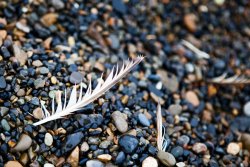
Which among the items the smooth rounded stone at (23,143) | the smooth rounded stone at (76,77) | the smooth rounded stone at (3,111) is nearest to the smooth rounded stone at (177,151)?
the smooth rounded stone at (76,77)

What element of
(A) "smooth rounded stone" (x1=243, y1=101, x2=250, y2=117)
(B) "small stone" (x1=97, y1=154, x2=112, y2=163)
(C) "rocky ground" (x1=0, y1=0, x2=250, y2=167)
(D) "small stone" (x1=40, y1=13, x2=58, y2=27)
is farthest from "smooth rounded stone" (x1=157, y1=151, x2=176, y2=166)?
(D) "small stone" (x1=40, y1=13, x2=58, y2=27)

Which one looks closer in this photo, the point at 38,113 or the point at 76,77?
the point at 38,113

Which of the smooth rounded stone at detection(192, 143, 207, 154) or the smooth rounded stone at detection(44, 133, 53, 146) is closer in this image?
the smooth rounded stone at detection(44, 133, 53, 146)

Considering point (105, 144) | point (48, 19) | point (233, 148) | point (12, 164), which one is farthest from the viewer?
point (48, 19)

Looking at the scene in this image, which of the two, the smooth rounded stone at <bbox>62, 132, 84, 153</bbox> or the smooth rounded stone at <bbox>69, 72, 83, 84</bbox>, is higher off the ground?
the smooth rounded stone at <bbox>69, 72, 83, 84</bbox>

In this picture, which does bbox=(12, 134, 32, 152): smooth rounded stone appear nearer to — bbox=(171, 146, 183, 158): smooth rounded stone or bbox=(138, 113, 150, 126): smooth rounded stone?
bbox=(138, 113, 150, 126): smooth rounded stone

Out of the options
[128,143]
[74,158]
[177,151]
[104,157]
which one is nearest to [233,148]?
[177,151]

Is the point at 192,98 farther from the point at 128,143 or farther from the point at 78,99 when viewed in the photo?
the point at 78,99
